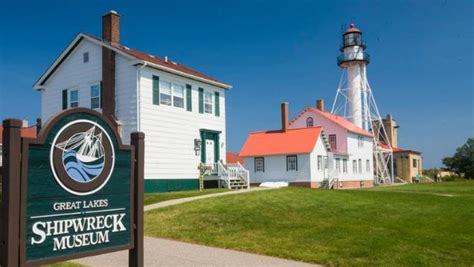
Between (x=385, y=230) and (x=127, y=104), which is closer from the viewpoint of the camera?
(x=385, y=230)

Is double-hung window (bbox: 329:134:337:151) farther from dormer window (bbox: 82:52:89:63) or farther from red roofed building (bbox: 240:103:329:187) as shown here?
dormer window (bbox: 82:52:89:63)

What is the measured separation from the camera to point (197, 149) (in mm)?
25984

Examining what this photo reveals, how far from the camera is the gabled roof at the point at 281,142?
1433 inches

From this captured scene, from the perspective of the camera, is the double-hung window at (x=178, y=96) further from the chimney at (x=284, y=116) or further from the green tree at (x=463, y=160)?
the green tree at (x=463, y=160)

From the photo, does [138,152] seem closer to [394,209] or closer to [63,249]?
[63,249]

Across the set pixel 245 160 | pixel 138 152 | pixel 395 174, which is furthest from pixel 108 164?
pixel 395 174

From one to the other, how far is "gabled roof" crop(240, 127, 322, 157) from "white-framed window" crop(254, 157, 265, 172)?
1.53 ft

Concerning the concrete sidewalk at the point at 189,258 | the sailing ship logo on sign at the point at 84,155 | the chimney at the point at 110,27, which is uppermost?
the chimney at the point at 110,27

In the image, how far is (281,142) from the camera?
3816cm

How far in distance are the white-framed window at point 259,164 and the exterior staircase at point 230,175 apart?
35.1 feet

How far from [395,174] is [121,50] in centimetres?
4458

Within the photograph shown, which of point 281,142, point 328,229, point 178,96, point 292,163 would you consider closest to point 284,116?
point 281,142

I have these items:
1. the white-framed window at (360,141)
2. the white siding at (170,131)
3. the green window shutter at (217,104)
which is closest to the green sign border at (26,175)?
the white siding at (170,131)

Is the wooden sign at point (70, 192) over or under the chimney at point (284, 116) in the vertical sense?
under
